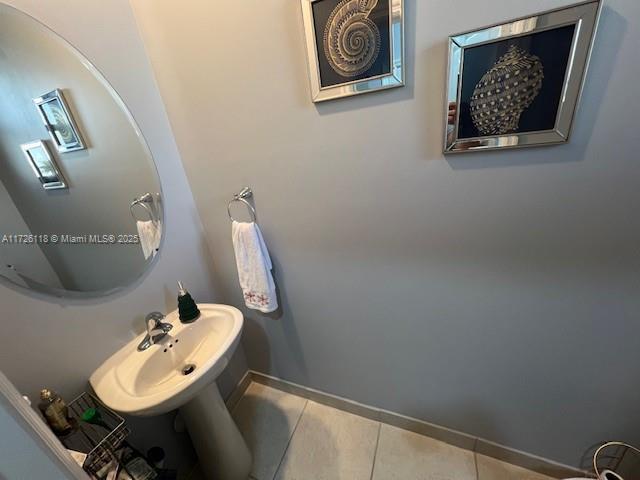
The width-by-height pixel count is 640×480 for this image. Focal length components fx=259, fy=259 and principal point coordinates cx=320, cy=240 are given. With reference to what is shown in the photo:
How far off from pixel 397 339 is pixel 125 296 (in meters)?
1.08

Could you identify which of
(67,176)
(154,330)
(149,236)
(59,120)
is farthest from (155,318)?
(59,120)

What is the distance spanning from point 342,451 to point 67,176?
158cm

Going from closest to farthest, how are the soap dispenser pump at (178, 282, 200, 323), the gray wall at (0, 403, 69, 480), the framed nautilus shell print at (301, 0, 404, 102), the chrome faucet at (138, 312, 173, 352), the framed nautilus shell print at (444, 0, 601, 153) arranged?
1. the gray wall at (0, 403, 69, 480)
2. the framed nautilus shell print at (444, 0, 601, 153)
3. the framed nautilus shell print at (301, 0, 404, 102)
4. the chrome faucet at (138, 312, 173, 352)
5. the soap dispenser pump at (178, 282, 200, 323)

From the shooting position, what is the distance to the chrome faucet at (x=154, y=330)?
940 mm

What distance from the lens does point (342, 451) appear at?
4.14 feet

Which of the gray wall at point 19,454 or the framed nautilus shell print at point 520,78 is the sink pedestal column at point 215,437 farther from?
the framed nautilus shell print at point 520,78

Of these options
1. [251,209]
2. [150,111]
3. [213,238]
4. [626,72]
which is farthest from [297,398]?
[626,72]

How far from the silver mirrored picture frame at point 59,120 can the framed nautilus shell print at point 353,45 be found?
75 cm

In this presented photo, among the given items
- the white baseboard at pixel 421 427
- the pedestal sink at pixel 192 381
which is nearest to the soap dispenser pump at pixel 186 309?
the pedestal sink at pixel 192 381

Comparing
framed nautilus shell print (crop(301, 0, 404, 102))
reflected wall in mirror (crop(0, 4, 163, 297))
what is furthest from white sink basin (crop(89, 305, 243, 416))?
framed nautilus shell print (crop(301, 0, 404, 102))

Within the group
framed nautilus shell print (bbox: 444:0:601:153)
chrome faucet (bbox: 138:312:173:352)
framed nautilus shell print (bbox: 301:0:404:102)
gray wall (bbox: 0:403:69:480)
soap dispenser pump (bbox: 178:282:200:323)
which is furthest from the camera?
soap dispenser pump (bbox: 178:282:200:323)

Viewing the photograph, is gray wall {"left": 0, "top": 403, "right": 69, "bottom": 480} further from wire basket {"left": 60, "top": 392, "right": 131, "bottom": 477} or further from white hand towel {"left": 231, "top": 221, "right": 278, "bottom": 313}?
white hand towel {"left": 231, "top": 221, "right": 278, "bottom": 313}

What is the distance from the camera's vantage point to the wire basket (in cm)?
69

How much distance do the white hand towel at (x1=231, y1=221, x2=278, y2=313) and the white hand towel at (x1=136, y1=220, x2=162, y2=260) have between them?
0.95 feet
